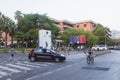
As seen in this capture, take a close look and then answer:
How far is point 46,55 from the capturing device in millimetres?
31453

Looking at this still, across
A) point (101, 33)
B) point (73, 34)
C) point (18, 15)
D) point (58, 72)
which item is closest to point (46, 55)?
point (58, 72)

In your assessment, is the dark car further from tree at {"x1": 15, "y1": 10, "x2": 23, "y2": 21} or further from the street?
tree at {"x1": 15, "y1": 10, "x2": 23, "y2": 21}

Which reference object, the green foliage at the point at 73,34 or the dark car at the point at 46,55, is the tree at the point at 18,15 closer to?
the green foliage at the point at 73,34

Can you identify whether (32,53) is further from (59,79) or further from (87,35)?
(87,35)

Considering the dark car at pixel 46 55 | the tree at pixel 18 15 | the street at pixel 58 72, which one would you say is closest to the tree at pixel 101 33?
the tree at pixel 18 15

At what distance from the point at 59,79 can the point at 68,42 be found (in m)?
84.4

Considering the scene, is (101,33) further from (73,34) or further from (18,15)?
(18,15)

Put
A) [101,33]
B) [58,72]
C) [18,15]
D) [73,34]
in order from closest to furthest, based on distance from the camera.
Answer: [58,72], [18,15], [73,34], [101,33]

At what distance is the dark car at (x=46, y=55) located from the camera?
102 ft

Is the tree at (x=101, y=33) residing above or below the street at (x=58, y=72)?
above

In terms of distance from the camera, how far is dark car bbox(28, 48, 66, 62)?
31109 mm

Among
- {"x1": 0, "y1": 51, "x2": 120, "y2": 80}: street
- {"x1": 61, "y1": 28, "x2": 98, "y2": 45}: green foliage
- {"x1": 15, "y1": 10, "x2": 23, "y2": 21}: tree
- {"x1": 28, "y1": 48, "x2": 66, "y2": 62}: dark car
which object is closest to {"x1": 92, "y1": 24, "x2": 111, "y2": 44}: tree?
{"x1": 61, "y1": 28, "x2": 98, "y2": 45}: green foliage

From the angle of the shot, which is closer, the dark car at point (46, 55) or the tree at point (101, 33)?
the dark car at point (46, 55)

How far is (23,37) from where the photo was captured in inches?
3150
